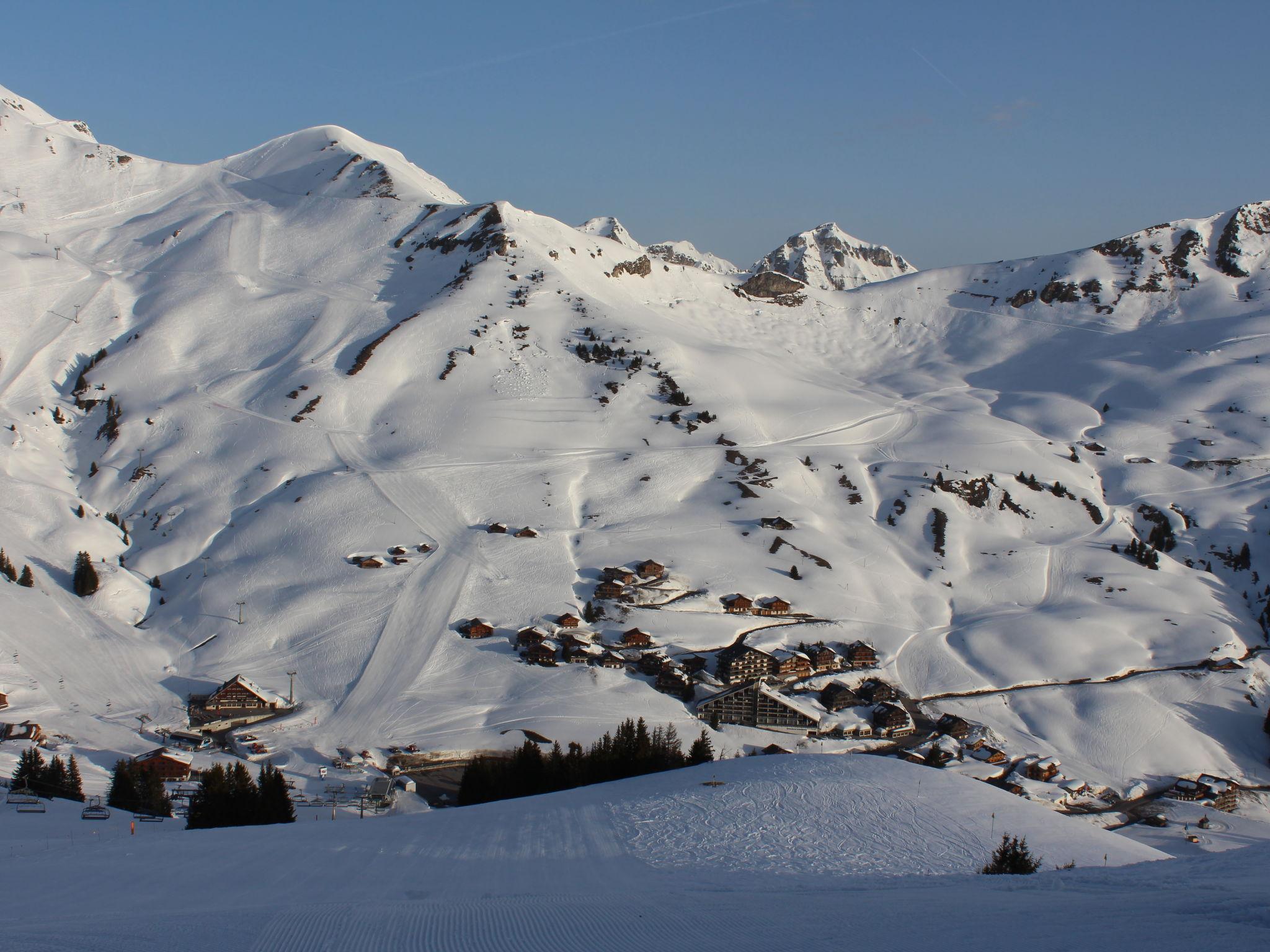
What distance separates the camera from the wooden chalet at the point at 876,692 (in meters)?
58.0

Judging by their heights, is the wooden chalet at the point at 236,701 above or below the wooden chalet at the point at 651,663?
below

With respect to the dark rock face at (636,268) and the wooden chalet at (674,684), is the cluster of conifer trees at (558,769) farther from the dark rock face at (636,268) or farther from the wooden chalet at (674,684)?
the dark rock face at (636,268)

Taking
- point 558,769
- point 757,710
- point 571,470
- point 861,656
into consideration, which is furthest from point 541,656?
point 571,470

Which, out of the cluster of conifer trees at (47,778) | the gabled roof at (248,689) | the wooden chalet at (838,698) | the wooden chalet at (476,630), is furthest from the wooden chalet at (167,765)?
the wooden chalet at (838,698)

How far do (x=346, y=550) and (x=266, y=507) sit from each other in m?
10.8

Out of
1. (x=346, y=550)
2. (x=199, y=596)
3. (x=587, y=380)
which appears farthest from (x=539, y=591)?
(x=587, y=380)

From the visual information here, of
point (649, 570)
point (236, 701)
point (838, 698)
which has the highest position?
point (649, 570)

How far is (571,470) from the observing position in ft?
277

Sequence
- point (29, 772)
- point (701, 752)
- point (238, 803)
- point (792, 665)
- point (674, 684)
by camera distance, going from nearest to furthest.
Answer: point (238, 803)
point (29, 772)
point (701, 752)
point (674, 684)
point (792, 665)

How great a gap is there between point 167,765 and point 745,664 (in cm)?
3318

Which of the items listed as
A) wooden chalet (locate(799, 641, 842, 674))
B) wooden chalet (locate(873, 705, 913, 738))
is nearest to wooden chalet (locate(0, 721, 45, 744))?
wooden chalet (locate(799, 641, 842, 674))

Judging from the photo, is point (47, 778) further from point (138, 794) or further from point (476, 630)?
point (476, 630)

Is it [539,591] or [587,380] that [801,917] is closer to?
[539,591]

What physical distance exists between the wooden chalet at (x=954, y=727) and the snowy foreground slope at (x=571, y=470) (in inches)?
137
